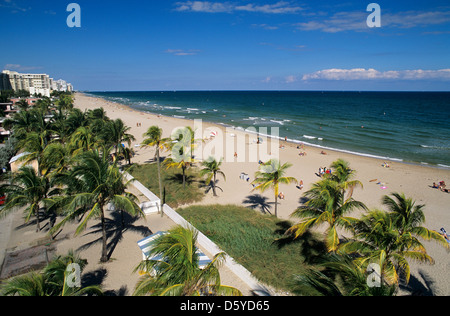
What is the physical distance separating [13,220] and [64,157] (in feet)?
14.8

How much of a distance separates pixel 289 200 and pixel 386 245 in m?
11.4

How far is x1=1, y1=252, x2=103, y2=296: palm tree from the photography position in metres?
5.07

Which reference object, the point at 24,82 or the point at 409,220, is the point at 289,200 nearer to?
the point at 409,220

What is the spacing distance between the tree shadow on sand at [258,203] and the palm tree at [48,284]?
40.3 ft

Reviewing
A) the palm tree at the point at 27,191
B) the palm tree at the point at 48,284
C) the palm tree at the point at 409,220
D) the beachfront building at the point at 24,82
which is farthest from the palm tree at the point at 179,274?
the beachfront building at the point at 24,82

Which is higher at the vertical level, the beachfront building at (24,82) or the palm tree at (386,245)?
the beachfront building at (24,82)

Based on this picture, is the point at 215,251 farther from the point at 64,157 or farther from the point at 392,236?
the point at 64,157

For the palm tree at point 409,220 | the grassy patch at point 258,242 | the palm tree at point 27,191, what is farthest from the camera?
the palm tree at point 27,191

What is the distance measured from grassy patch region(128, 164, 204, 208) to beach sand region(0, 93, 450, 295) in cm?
140

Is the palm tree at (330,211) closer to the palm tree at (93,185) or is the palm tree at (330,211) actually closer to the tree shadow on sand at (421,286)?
the tree shadow on sand at (421,286)

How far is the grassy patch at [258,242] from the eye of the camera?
993 cm

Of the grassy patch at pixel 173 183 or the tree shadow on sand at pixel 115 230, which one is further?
the grassy patch at pixel 173 183

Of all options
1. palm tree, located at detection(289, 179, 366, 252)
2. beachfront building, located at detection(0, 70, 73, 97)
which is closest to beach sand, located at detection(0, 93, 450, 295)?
palm tree, located at detection(289, 179, 366, 252)
